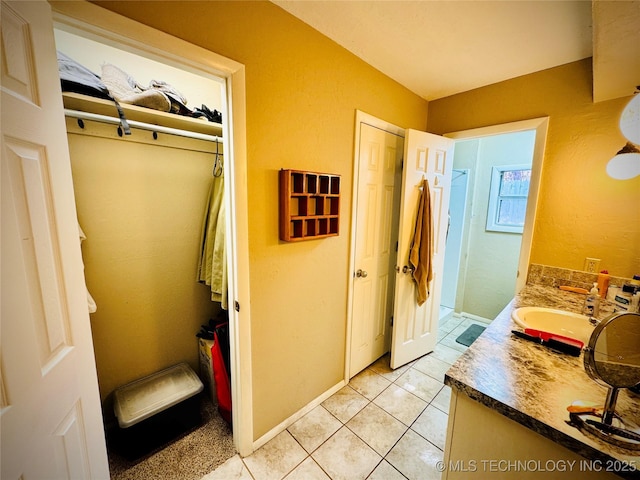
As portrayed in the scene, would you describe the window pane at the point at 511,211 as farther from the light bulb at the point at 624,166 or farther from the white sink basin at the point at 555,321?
the white sink basin at the point at 555,321

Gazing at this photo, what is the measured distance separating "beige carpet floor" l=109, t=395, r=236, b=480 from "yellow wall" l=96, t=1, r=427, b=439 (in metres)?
0.26

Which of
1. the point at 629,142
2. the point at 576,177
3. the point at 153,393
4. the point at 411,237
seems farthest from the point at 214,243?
the point at 629,142

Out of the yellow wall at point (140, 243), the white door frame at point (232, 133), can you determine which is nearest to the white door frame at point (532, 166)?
the white door frame at point (232, 133)

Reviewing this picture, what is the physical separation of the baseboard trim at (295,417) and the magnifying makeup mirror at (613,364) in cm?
146

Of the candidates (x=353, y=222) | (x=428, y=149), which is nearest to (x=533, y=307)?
(x=353, y=222)

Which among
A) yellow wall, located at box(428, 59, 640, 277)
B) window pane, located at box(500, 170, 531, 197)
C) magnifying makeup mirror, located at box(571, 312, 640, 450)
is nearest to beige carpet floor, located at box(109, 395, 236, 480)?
magnifying makeup mirror, located at box(571, 312, 640, 450)

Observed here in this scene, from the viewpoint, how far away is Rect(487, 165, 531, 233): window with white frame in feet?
8.87

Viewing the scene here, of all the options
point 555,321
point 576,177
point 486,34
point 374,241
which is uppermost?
point 486,34

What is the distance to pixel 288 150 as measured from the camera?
4.38 ft

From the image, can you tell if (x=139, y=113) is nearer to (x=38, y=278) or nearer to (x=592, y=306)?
(x=38, y=278)

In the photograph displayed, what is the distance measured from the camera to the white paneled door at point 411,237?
192cm

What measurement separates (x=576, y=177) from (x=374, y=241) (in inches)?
55.5

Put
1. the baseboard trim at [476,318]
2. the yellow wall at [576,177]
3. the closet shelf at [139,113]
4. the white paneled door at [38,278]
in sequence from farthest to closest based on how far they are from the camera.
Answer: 1. the baseboard trim at [476,318]
2. the yellow wall at [576,177]
3. the closet shelf at [139,113]
4. the white paneled door at [38,278]

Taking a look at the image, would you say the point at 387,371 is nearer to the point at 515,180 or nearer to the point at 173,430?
the point at 173,430
